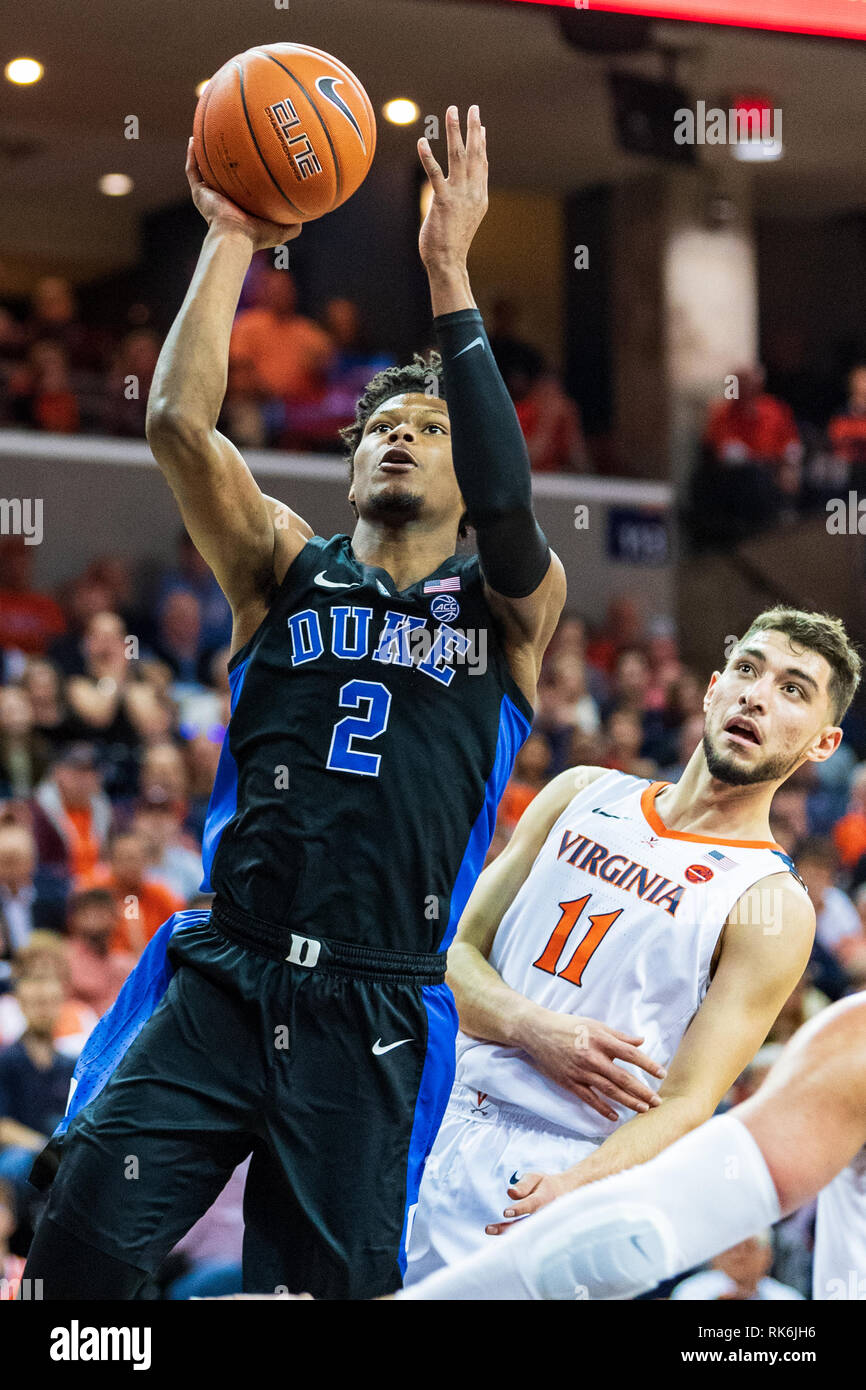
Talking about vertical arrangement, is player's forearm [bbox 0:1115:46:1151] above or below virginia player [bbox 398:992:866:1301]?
below

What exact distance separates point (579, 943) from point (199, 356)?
148 centimetres

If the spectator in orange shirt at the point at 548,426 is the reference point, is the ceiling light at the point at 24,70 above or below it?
above

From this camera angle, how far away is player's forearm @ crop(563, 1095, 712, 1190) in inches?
124

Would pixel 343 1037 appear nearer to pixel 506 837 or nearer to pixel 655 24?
pixel 506 837

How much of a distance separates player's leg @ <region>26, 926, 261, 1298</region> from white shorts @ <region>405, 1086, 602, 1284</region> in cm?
69

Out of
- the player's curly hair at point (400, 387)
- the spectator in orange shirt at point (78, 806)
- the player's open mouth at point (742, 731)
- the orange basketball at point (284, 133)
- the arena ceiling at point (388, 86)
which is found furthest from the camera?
the arena ceiling at point (388, 86)

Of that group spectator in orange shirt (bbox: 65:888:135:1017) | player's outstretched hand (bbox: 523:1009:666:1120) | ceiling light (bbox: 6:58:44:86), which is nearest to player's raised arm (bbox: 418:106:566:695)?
player's outstretched hand (bbox: 523:1009:666:1120)

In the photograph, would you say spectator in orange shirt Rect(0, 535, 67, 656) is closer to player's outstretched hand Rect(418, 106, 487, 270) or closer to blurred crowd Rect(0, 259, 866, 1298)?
blurred crowd Rect(0, 259, 866, 1298)

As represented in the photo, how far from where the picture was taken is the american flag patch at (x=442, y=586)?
3.18 metres

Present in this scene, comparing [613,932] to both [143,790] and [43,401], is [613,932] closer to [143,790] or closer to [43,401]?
[143,790]

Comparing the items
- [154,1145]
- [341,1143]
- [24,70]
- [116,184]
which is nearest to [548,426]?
[116,184]

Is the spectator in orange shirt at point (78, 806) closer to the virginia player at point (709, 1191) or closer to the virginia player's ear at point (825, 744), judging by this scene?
the virginia player's ear at point (825, 744)

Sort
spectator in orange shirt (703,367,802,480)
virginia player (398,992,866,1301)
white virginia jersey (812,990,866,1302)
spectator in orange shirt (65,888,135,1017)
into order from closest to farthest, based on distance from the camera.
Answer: virginia player (398,992,866,1301), white virginia jersey (812,990,866,1302), spectator in orange shirt (65,888,135,1017), spectator in orange shirt (703,367,802,480)

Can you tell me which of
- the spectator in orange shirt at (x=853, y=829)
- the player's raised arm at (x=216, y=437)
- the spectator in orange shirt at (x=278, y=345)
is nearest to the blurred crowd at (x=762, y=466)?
the spectator in orange shirt at (x=278, y=345)
